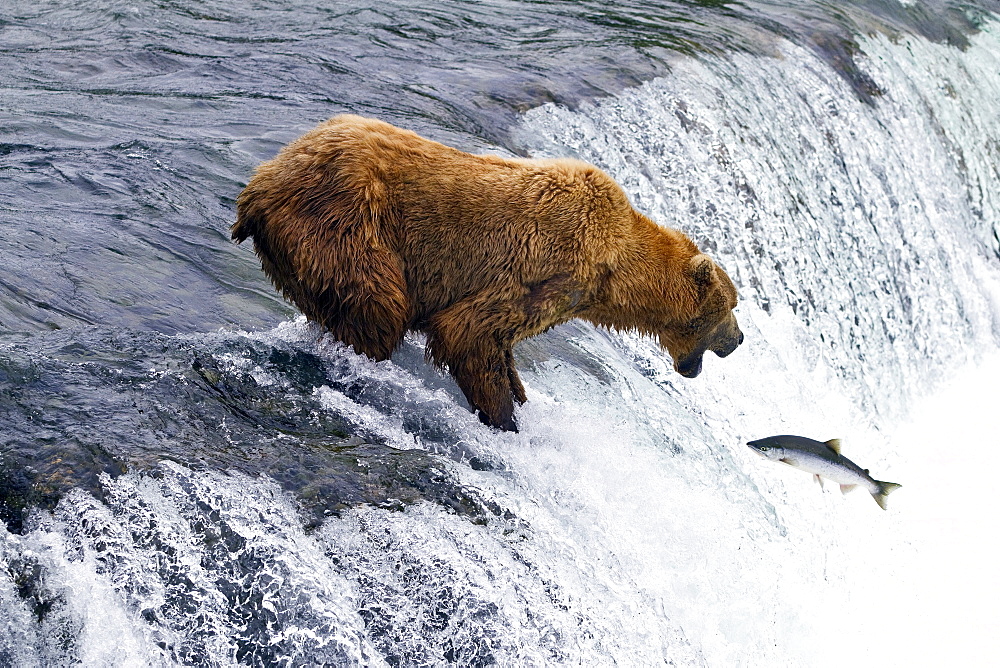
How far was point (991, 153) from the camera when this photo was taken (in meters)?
12.5

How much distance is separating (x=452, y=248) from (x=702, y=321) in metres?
1.31

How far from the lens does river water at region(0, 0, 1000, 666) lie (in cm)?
373

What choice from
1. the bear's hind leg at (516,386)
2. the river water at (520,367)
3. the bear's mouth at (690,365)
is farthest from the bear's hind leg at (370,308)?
the bear's mouth at (690,365)

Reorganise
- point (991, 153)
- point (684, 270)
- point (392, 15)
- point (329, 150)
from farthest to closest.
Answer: point (991, 153)
point (392, 15)
point (684, 270)
point (329, 150)

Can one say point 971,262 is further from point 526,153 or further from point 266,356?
point 266,356

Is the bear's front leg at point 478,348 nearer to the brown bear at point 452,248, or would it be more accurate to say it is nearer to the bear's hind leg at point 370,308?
the brown bear at point 452,248

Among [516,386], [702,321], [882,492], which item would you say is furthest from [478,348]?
[882,492]

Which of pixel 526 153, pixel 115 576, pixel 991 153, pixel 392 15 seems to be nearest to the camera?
pixel 115 576

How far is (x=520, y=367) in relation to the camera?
5805 mm

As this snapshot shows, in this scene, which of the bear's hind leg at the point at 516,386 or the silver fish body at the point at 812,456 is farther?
the silver fish body at the point at 812,456

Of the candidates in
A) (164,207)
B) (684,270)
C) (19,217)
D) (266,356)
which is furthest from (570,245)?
(19,217)

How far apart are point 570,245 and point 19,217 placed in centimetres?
329

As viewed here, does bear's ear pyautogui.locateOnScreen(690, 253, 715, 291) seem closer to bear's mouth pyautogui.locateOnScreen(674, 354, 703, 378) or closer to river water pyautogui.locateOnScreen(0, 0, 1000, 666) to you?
bear's mouth pyautogui.locateOnScreen(674, 354, 703, 378)

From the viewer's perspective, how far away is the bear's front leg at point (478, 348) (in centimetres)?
478
